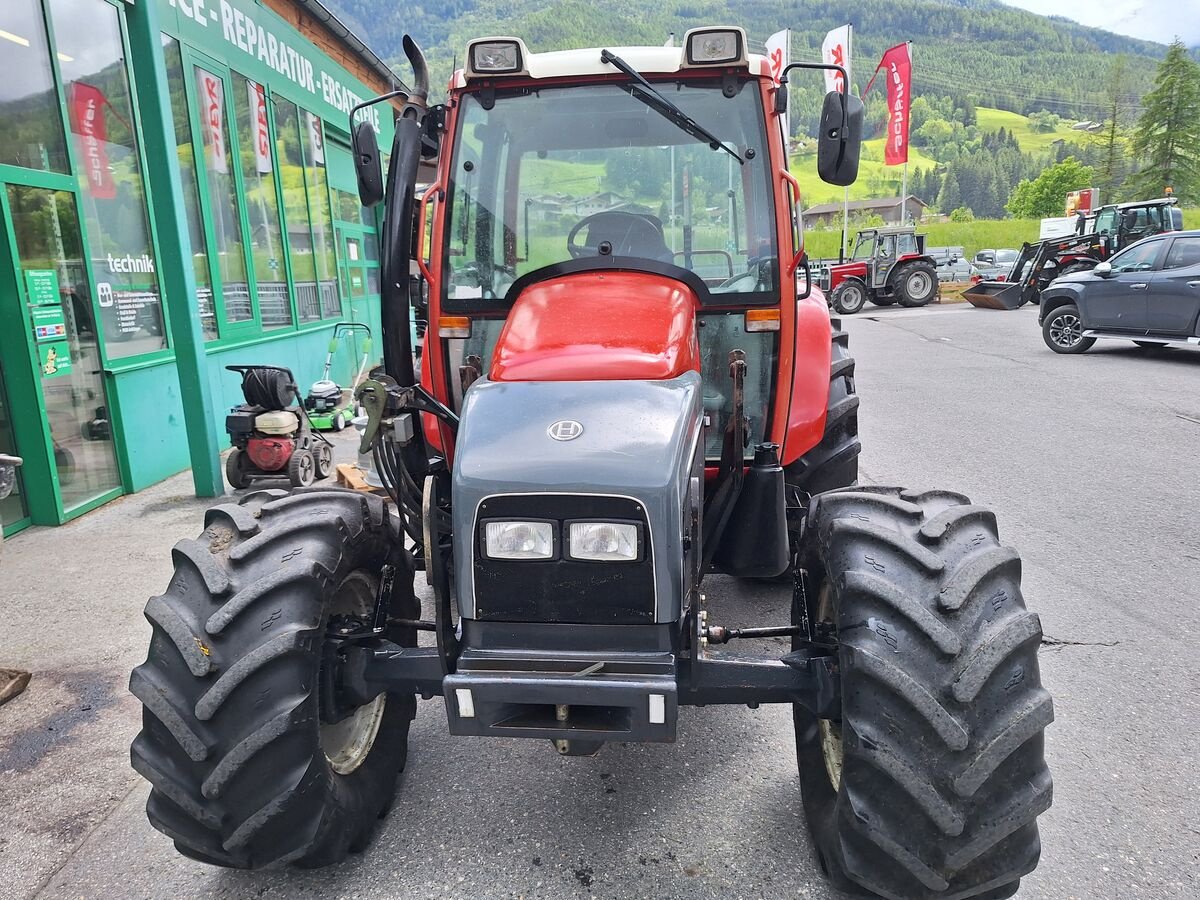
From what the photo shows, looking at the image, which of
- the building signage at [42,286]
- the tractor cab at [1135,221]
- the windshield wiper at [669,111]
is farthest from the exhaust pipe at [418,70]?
the tractor cab at [1135,221]

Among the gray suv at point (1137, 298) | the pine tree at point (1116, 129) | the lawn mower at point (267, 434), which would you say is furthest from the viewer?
the pine tree at point (1116, 129)

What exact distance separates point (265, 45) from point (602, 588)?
955 cm

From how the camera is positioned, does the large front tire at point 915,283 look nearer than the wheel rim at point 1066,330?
No

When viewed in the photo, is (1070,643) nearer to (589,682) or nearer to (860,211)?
(589,682)

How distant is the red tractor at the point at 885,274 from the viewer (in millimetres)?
25094

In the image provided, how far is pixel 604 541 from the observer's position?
209 cm

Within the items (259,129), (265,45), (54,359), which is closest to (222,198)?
(259,129)

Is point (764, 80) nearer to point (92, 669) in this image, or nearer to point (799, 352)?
point (799, 352)

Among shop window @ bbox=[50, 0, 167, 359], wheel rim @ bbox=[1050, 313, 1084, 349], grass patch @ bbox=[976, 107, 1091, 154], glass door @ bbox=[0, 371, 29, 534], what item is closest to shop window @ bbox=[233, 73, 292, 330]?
shop window @ bbox=[50, 0, 167, 359]

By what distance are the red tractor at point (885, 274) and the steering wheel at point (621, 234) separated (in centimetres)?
2280

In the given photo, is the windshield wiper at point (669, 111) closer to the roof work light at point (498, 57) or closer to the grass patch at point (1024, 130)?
the roof work light at point (498, 57)

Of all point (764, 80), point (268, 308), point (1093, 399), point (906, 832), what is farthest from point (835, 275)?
point (906, 832)

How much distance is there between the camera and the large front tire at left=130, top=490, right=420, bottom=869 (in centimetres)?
210

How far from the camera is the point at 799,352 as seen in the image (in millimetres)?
3754
